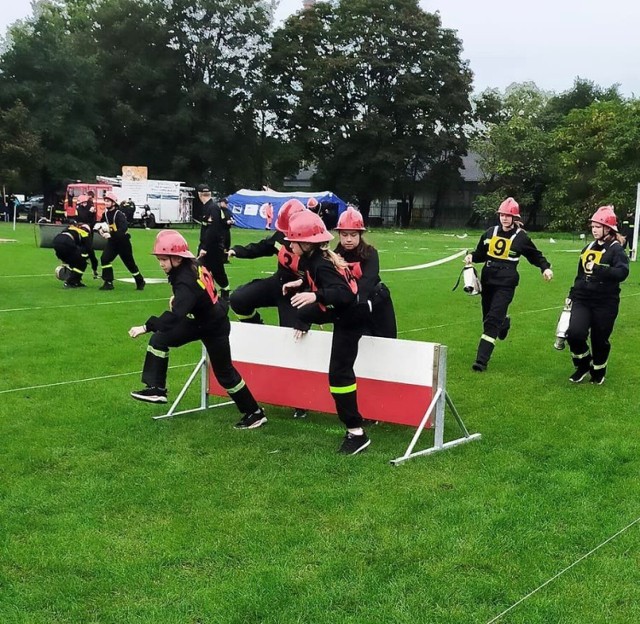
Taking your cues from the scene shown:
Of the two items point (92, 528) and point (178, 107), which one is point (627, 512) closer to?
point (92, 528)

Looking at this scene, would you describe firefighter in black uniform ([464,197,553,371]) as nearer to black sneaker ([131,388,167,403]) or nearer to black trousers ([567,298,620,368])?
black trousers ([567,298,620,368])

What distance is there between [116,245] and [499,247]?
9858mm

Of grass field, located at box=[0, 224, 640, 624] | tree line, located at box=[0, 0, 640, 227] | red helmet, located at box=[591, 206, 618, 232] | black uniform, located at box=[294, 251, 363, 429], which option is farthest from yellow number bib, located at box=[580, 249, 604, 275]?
tree line, located at box=[0, 0, 640, 227]

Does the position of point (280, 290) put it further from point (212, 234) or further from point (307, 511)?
point (212, 234)

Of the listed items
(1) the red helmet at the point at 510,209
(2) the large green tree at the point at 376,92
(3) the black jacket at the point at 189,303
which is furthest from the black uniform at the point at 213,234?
(2) the large green tree at the point at 376,92

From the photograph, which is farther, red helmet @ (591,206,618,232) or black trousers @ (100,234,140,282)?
black trousers @ (100,234,140,282)

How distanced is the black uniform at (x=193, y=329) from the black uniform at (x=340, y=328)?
90cm

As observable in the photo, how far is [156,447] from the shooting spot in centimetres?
651

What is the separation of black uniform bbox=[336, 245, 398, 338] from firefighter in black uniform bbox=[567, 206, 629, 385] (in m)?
2.43

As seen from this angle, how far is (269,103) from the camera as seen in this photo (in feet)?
222

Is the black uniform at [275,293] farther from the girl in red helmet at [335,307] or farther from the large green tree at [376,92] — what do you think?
the large green tree at [376,92]

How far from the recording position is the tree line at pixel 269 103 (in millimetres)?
60344

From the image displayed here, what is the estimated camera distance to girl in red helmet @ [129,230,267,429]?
632 cm

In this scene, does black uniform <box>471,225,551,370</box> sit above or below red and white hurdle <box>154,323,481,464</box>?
above
